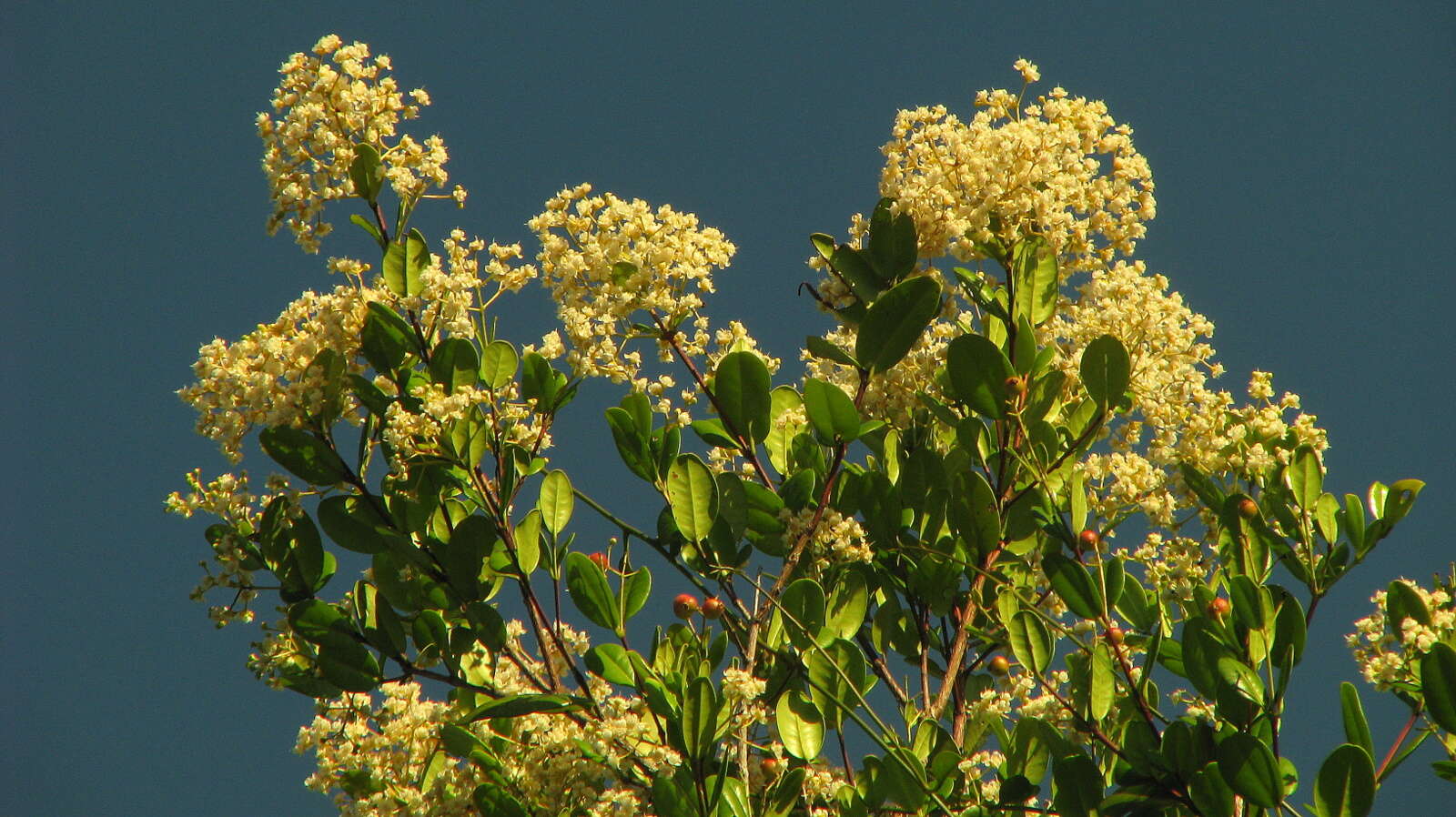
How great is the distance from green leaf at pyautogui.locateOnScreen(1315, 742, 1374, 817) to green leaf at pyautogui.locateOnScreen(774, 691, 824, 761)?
0.89 meters

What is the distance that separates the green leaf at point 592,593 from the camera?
2861 mm

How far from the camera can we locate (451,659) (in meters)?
2.77

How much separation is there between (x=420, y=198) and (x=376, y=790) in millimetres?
1210

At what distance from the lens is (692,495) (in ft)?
9.32

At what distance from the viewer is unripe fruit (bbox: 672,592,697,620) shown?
293 cm

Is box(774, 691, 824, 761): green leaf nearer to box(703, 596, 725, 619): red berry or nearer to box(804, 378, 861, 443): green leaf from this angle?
box(703, 596, 725, 619): red berry

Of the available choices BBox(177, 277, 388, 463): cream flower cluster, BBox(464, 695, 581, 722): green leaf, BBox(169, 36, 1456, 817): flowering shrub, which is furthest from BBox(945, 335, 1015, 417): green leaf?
BBox(177, 277, 388, 463): cream flower cluster

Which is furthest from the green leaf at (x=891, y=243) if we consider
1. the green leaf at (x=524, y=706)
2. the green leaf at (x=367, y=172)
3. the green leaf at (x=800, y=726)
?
the green leaf at (x=524, y=706)

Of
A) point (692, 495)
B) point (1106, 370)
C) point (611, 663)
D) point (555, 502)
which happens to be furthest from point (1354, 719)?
point (555, 502)

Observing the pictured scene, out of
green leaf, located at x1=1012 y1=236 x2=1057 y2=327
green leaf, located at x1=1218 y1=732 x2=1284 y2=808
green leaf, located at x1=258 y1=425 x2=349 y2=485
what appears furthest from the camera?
green leaf, located at x1=1012 y1=236 x2=1057 y2=327

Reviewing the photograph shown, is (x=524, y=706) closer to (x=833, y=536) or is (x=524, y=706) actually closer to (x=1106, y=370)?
(x=833, y=536)

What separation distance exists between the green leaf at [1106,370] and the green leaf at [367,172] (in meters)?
1.41

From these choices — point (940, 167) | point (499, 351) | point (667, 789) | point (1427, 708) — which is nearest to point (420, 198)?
point (499, 351)

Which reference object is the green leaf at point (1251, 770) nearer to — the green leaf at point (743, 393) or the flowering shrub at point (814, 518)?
the flowering shrub at point (814, 518)
